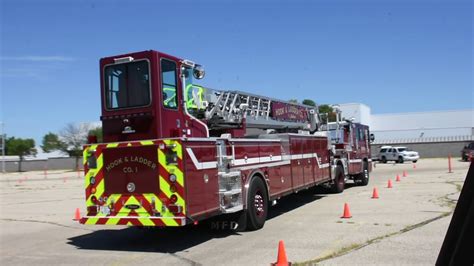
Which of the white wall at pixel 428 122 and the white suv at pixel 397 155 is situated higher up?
the white wall at pixel 428 122

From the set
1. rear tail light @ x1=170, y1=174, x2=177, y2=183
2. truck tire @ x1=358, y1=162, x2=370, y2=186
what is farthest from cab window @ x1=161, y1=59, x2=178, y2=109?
truck tire @ x1=358, y1=162, x2=370, y2=186

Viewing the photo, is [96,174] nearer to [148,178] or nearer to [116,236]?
[148,178]

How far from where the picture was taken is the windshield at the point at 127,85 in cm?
925

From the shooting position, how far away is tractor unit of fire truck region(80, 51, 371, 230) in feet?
28.3

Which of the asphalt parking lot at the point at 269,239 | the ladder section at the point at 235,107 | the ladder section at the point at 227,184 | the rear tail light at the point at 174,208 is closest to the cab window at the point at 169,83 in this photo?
the ladder section at the point at 227,184

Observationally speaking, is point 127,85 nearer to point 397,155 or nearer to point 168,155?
point 168,155

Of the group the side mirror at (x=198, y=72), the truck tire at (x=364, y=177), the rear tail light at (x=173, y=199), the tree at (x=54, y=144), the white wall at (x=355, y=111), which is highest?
the white wall at (x=355, y=111)

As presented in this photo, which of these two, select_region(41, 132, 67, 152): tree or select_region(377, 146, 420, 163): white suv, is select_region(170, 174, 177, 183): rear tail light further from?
select_region(41, 132, 67, 152): tree

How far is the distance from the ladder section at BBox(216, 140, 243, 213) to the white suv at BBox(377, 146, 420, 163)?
40.0 metres

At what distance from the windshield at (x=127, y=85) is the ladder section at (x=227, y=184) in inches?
66.9

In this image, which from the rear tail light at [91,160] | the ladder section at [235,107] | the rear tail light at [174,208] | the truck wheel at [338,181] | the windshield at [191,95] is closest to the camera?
the rear tail light at [174,208]

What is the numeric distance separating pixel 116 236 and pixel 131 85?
3428 millimetres

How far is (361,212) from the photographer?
12.5 m

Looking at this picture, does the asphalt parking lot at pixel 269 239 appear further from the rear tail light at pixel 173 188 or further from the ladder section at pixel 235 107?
the ladder section at pixel 235 107
